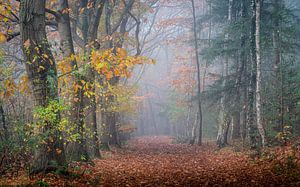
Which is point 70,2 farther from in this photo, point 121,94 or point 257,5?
point 257,5

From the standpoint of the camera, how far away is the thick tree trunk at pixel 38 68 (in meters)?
Answer: 7.93

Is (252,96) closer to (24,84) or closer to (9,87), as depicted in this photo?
(24,84)

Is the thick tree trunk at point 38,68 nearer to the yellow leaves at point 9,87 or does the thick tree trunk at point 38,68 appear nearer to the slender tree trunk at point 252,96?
the yellow leaves at point 9,87

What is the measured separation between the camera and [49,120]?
7.33 metres

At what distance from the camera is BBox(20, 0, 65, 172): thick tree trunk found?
26.0 ft

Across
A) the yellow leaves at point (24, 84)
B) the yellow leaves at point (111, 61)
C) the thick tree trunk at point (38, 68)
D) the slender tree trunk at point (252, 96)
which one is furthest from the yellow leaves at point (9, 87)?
the slender tree trunk at point (252, 96)

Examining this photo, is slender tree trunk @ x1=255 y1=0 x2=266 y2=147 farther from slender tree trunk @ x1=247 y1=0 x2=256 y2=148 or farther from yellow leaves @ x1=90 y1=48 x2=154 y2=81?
yellow leaves @ x1=90 y1=48 x2=154 y2=81

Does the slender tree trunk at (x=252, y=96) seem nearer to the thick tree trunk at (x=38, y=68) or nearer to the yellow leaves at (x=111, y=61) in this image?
the yellow leaves at (x=111, y=61)

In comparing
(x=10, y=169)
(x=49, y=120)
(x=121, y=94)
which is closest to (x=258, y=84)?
(x=121, y=94)

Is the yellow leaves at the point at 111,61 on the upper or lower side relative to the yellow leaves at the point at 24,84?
upper

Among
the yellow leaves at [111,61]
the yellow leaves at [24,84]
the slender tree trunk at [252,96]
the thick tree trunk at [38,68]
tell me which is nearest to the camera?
the yellow leaves at [111,61]

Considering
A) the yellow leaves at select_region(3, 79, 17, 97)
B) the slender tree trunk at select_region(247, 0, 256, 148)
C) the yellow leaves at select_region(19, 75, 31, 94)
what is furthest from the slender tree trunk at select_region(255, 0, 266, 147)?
the yellow leaves at select_region(3, 79, 17, 97)

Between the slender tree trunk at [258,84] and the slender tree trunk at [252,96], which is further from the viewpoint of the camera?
the slender tree trunk at [252,96]

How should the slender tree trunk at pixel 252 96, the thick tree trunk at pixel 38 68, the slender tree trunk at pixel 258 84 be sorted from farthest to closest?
the slender tree trunk at pixel 252 96 → the slender tree trunk at pixel 258 84 → the thick tree trunk at pixel 38 68
